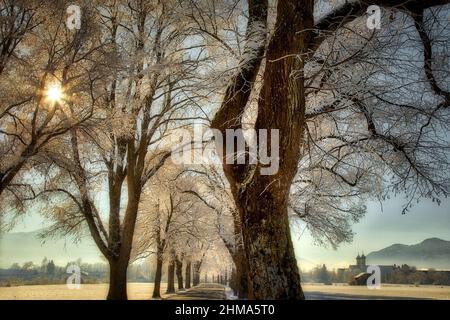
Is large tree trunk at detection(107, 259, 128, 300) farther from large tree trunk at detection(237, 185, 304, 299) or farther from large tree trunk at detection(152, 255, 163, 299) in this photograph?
large tree trunk at detection(237, 185, 304, 299)

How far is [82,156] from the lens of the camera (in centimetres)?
1828

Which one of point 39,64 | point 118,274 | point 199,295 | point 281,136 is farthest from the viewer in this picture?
point 199,295

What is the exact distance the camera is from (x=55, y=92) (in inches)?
502

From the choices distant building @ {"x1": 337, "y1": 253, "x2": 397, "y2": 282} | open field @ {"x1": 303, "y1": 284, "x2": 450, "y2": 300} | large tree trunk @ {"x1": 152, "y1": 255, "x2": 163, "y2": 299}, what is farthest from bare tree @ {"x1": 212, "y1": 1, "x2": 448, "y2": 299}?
distant building @ {"x1": 337, "y1": 253, "x2": 397, "y2": 282}

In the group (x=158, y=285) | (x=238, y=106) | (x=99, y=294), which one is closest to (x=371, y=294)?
(x=158, y=285)

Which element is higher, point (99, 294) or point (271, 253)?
point (271, 253)

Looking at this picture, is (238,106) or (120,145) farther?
(120,145)

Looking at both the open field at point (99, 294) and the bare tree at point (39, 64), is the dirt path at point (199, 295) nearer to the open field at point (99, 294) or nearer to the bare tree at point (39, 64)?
the open field at point (99, 294)

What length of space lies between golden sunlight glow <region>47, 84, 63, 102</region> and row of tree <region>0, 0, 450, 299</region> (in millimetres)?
65

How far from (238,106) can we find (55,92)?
259 inches

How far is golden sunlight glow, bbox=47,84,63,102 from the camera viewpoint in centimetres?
1269

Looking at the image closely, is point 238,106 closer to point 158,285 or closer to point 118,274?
point 118,274

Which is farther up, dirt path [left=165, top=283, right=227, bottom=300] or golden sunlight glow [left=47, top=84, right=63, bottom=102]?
golden sunlight glow [left=47, top=84, right=63, bottom=102]
